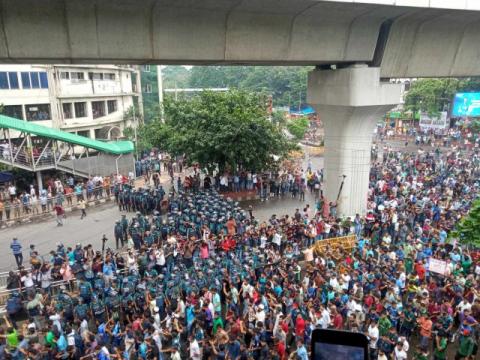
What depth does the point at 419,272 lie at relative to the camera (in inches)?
455

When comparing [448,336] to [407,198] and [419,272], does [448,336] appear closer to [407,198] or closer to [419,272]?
[419,272]

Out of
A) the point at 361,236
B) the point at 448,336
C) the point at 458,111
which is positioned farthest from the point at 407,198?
the point at 458,111

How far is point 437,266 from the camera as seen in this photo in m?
11.7

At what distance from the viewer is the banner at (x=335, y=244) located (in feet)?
46.9

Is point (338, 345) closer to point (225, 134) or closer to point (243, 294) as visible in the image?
point (243, 294)

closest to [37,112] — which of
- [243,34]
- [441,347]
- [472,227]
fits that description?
[243,34]

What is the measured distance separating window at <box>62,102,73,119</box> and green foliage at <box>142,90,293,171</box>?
617 inches

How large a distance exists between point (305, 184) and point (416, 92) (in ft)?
95.8

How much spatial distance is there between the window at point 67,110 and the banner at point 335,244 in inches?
1090

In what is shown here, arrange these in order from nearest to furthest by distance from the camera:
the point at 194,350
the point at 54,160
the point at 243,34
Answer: the point at 194,350, the point at 243,34, the point at 54,160

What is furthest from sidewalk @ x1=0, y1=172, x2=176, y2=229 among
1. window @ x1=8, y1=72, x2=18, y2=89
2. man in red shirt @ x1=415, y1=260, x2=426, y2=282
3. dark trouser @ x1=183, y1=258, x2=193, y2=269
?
man in red shirt @ x1=415, y1=260, x2=426, y2=282

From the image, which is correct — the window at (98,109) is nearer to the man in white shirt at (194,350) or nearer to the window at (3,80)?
the window at (3,80)

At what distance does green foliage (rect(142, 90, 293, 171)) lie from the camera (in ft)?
67.0

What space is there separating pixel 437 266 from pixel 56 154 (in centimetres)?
2011
